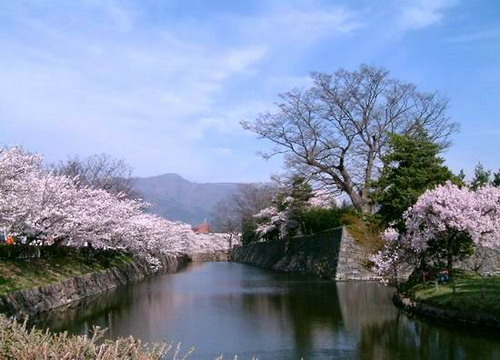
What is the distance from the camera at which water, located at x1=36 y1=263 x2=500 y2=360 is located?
10.9 metres

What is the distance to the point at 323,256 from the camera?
101 feet

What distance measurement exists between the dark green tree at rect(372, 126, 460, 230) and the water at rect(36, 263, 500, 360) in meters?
3.31

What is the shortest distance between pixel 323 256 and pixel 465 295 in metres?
16.7

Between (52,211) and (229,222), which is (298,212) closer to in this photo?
(52,211)

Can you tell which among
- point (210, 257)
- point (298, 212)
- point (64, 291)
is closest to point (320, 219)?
point (298, 212)

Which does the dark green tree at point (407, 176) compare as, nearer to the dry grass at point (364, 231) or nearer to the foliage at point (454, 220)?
the foliage at point (454, 220)

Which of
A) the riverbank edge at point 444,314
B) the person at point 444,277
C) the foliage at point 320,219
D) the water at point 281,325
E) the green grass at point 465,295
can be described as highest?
the foliage at point 320,219

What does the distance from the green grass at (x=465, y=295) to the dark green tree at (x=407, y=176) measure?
3.26 metres

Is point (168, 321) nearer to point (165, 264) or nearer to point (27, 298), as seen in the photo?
point (27, 298)

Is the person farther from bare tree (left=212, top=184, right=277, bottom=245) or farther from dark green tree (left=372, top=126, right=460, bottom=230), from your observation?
bare tree (left=212, top=184, right=277, bottom=245)

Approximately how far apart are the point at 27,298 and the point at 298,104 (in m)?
20.1

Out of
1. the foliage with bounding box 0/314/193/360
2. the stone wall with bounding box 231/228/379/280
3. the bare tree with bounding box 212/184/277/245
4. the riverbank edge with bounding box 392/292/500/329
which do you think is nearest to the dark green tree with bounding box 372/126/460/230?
the riverbank edge with bounding box 392/292/500/329

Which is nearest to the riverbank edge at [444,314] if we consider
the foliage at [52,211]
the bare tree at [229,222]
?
the foliage at [52,211]

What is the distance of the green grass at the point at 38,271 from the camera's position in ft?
51.8
